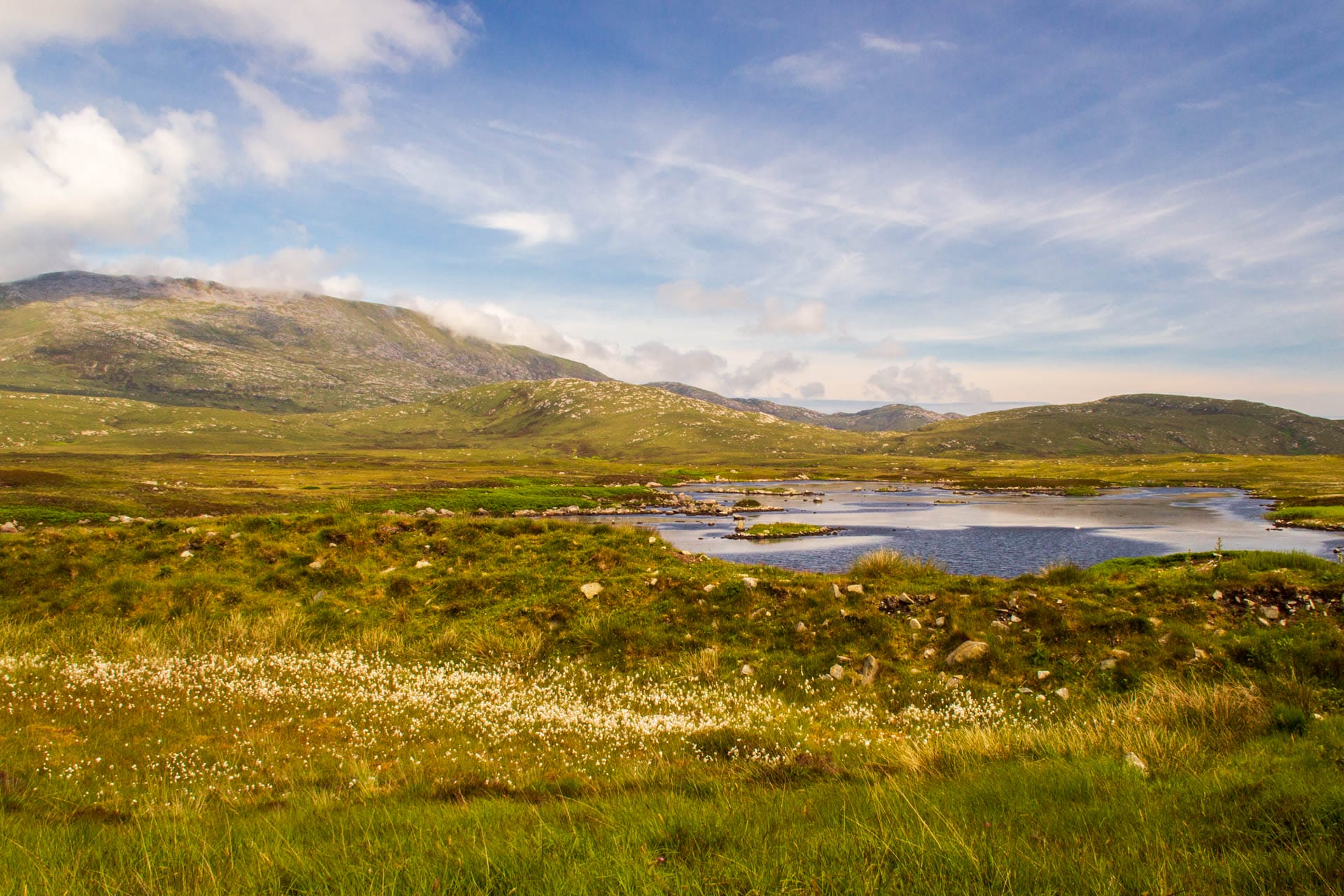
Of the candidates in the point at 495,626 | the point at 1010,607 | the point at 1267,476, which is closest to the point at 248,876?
the point at 495,626

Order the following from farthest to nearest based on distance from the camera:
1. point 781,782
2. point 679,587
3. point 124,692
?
point 679,587, point 124,692, point 781,782

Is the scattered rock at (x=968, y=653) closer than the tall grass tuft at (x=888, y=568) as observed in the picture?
Yes

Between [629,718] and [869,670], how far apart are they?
5038mm

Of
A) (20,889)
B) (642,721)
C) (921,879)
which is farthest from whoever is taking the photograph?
(642,721)

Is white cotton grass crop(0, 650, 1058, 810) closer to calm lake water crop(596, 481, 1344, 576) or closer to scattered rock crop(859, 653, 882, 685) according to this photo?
scattered rock crop(859, 653, 882, 685)

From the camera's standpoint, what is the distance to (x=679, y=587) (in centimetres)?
1617

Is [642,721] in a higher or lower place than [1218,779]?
lower

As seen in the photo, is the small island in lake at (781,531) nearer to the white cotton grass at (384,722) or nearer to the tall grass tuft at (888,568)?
the tall grass tuft at (888,568)

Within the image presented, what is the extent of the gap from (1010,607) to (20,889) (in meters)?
15.6

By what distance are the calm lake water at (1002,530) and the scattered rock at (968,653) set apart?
25241 mm

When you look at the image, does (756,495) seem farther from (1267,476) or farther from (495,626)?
(1267,476)

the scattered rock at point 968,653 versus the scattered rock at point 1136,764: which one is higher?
the scattered rock at point 1136,764

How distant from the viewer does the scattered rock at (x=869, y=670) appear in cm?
1194

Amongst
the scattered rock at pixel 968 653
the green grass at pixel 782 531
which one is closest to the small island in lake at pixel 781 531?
the green grass at pixel 782 531
